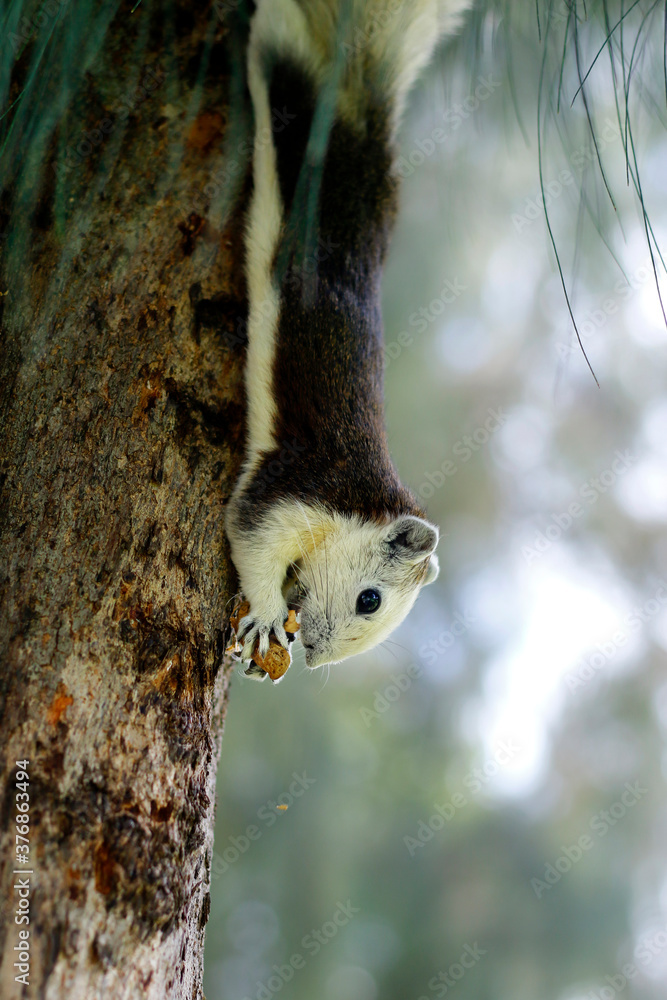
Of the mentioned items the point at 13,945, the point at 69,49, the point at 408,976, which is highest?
the point at 69,49

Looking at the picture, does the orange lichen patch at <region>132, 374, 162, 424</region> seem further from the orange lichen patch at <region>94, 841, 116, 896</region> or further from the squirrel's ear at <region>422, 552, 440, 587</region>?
the squirrel's ear at <region>422, 552, 440, 587</region>

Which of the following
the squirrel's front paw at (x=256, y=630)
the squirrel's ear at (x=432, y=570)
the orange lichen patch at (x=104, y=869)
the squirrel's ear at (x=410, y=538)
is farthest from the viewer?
the squirrel's ear at (x=432, y=570)

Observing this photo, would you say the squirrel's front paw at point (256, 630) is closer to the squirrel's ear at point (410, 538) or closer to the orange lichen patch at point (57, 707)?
the squirrel's ear at point (410, 538)

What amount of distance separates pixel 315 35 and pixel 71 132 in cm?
69

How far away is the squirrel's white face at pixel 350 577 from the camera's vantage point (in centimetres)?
181

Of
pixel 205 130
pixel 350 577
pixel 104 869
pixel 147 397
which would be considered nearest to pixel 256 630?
pixel 350 577

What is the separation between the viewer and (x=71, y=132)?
1.37 m

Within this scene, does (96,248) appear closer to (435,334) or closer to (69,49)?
(69,49)

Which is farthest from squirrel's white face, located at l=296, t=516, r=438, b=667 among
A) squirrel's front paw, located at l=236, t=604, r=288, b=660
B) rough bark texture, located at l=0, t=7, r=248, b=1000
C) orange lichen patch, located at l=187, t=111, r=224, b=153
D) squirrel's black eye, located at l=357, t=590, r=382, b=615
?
orange lichen patch, located at l=187, t=111, r=224, b=153

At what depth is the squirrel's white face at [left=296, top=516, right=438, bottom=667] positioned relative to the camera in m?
1.81

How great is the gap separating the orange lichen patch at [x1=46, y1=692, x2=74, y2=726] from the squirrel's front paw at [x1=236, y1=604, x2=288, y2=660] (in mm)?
600

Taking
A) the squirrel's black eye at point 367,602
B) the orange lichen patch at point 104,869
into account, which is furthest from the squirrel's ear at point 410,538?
the orange lichen patch at point 104,869

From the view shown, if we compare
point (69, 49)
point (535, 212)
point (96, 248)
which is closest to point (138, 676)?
point (96, 248)

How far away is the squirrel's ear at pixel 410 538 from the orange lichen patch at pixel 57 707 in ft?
3.16
